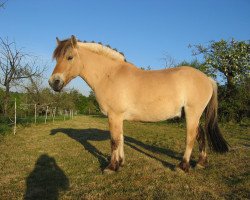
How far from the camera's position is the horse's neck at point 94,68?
270 inches

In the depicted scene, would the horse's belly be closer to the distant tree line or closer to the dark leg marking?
the dark leg marking

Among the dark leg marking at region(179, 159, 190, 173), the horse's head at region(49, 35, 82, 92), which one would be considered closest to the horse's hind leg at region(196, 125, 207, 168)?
the dark leg marking at region(179, 159, 190, 173)

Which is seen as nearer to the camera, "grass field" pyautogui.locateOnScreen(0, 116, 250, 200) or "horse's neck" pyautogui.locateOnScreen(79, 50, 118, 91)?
"grass field" pyautogui.locateOnScreen(0, 116, 250, 200)

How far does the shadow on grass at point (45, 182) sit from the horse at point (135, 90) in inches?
43.7

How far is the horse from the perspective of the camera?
6.43m

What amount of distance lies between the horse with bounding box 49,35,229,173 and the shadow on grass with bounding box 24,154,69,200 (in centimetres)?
111

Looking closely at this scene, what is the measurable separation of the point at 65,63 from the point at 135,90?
1714mm

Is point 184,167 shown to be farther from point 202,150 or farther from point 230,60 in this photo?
point 230,60

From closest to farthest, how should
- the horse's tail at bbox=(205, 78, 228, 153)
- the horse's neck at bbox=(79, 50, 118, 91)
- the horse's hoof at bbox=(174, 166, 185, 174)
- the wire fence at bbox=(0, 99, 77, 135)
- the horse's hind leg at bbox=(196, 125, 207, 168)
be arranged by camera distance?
the horse's hoof at bbox=(174, 166, 185, 174) < the horse's neck at bbox=(79, 50, 118, 91) < the horse's hind leg at bbox=(196, 125, 207, 168) < the horse's tail at bbox=(205, 78, 228, 153) < the wire fence at bbox=(0, 99, 77, 135)

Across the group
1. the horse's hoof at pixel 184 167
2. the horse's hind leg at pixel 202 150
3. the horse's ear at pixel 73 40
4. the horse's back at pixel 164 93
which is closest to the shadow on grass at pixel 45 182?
the horse's back at pixel 164 93

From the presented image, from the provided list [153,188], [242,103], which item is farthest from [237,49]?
[153,188]

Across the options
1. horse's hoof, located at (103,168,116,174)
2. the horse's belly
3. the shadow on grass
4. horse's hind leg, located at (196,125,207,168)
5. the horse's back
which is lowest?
the shadow on grass

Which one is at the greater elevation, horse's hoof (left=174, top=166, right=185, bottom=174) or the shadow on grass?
horse's hoof (left=174, top=166, right=185, bottom=174)

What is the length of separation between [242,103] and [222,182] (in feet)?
63.3
